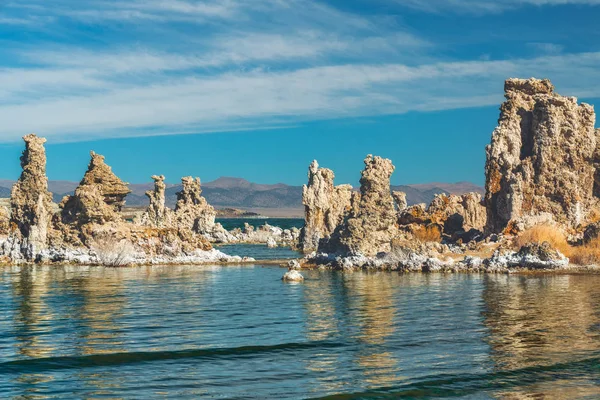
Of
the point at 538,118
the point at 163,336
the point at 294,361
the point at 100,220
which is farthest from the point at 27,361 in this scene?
the point at 538,118

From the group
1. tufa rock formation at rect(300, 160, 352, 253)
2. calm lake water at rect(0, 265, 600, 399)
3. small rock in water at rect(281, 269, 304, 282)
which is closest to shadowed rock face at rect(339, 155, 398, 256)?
small rock in water at rect(281, 269, 304, 282)

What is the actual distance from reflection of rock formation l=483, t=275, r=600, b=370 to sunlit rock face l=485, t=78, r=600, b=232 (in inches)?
636

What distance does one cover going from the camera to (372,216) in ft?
214

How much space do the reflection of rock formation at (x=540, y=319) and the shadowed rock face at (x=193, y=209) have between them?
7621 cm

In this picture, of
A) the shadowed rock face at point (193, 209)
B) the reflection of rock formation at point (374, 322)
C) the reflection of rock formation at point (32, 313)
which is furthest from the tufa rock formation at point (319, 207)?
the reflection of rock formation at point (32, 313)

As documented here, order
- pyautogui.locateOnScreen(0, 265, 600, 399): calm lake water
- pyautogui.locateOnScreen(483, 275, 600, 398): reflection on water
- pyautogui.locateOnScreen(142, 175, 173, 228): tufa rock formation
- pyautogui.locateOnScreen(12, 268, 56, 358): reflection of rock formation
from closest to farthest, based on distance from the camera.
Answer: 1. pyautogui.locateOnScreen(0, 265, 600, 399): calm lake water
2. pyautogui.locateOnScreen(483, 275, 600, 398): reflection on water
3. pyautogui.locateOnScreen(12, 268, 56, 358): reflection of rock formation
4. pyautogui.locateOnScreen(142, 175, 173, 228): tufa rock formation

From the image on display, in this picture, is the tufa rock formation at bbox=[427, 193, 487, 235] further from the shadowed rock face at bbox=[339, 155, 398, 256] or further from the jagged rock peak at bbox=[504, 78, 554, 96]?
the shadowed rock face at bbox=[339, 155, 398, 256]

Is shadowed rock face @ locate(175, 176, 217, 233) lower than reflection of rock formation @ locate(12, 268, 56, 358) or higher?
higher

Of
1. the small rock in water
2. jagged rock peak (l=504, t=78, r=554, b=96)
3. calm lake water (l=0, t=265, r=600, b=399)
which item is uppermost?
jagged rock peak (l=504, t=78, r=554, b=96)

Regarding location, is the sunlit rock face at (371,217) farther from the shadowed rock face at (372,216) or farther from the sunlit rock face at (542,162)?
the sunlit rock face at (542,162)

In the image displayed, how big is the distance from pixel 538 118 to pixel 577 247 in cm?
1486

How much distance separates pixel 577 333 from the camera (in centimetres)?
3088

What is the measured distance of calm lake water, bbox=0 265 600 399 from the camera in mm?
22703

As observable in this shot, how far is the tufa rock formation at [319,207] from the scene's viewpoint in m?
106
